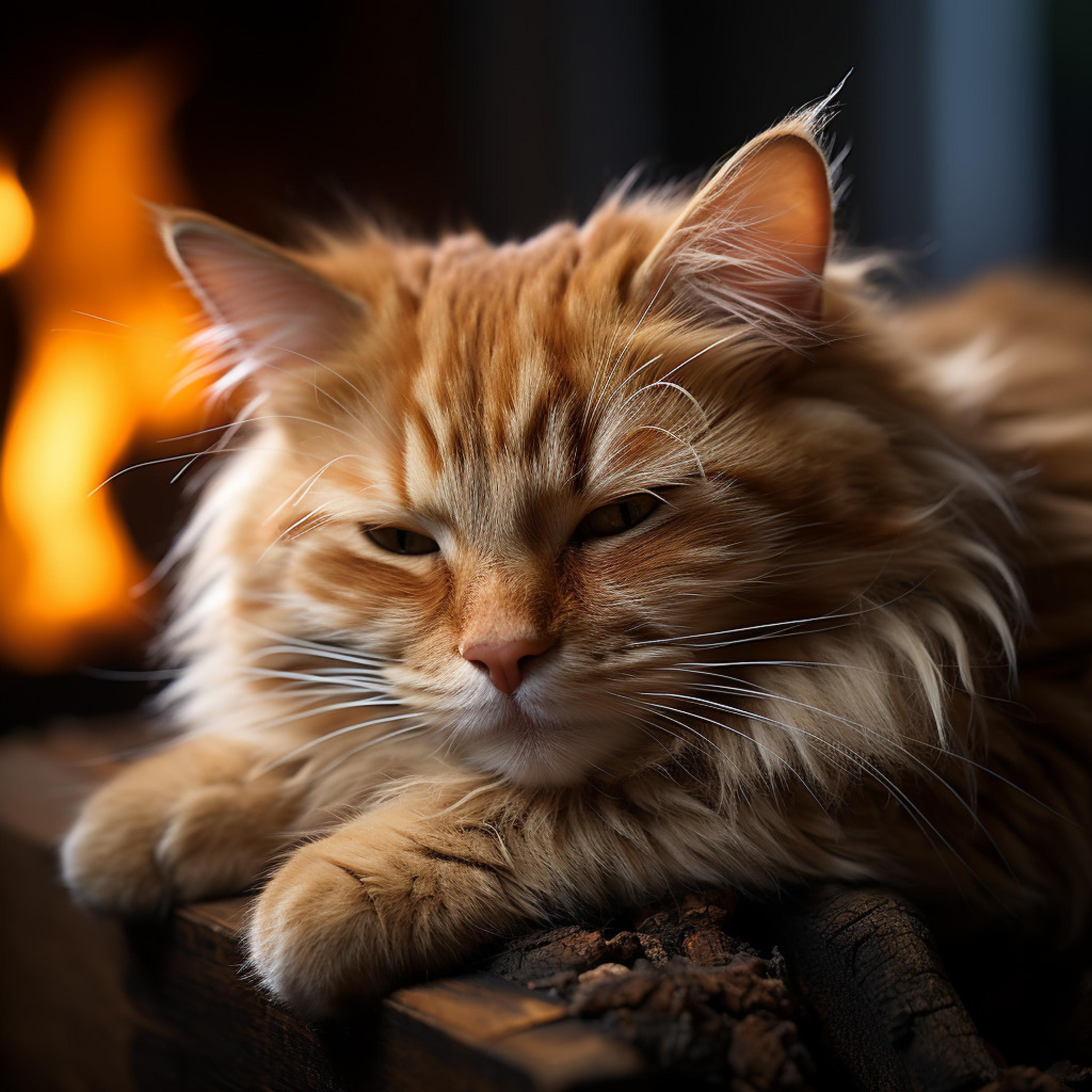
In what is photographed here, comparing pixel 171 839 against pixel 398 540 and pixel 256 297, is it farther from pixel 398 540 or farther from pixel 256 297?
pixel 256 297

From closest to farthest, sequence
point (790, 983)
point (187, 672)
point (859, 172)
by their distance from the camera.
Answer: point (790, 983)
point (187, 672)
point (859, 172)

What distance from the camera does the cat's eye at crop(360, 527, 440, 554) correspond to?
111 centimetres

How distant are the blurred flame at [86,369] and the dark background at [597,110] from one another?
0.33 ft

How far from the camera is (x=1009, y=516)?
115 centimetres

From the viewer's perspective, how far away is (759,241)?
1.07 m

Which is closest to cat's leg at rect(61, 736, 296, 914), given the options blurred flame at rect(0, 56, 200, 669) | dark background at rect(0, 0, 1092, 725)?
blurred flame at rect(0, 56, 200, 669)

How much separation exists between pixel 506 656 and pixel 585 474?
224 millimetres

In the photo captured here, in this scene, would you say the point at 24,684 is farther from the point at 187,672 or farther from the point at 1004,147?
the point at 1004,147

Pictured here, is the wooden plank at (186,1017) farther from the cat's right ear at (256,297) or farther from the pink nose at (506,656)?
the cat's right ear at (256,297)

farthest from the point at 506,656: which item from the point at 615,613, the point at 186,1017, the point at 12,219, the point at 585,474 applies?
the point at 12,219

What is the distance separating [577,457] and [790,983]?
0.57 m

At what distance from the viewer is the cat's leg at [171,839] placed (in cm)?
113

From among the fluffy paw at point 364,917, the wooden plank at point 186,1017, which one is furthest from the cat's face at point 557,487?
the wooden plank at point 186,1017

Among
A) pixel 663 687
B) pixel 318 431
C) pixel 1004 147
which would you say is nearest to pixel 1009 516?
pixel 663 687
